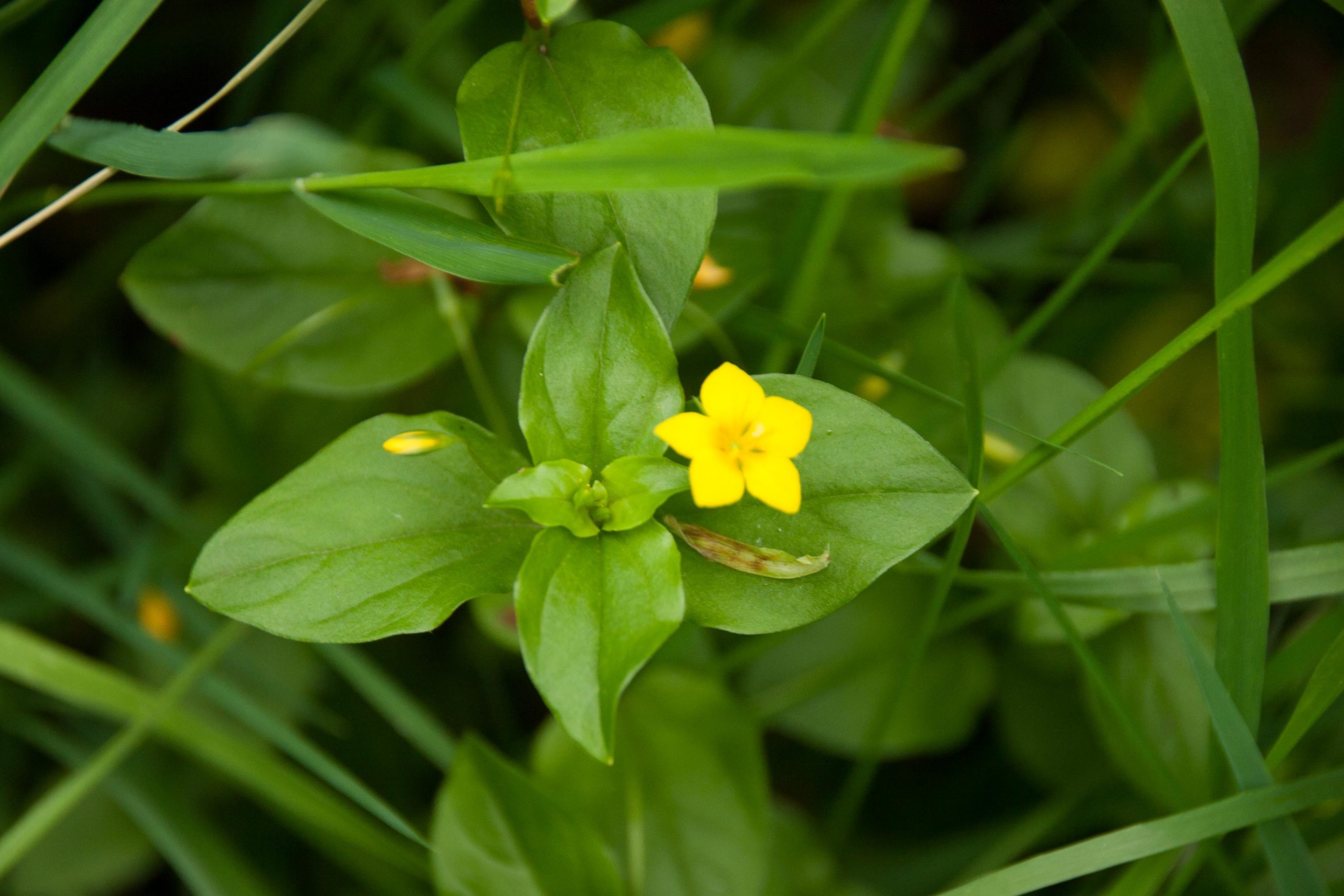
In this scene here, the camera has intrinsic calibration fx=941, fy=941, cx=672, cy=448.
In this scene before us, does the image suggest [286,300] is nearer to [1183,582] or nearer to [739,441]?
[739,441]

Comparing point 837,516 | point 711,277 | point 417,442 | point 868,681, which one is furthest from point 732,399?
point 868,681

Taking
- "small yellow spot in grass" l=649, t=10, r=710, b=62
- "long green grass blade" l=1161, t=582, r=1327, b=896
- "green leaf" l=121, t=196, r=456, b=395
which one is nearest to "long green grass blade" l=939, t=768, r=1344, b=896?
"long green grass blade" l=1161, t=582, r=1327, b=896

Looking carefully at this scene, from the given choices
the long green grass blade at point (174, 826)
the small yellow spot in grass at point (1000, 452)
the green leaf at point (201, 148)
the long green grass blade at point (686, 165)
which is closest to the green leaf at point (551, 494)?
the long green grass blade at point (686, 165)

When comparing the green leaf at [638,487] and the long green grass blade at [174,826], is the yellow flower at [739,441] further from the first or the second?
the long green grass blade at [174,826]

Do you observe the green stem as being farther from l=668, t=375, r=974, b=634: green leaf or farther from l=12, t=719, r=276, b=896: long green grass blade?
l=12, t=719, r=276, b=896: long green grass blade

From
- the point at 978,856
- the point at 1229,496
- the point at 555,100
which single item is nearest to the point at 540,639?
the point at 555,100
